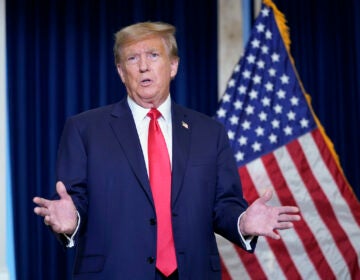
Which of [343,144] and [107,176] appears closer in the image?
[107,176]

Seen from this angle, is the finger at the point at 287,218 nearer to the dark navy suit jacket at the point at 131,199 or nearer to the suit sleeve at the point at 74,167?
the dark navy suit jacket at the point at 131,199

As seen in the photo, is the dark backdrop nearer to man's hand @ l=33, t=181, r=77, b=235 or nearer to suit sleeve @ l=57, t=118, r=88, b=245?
suit sleeve @ l=57, t=118, r=88, b=245

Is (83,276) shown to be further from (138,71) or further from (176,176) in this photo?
(138,71)

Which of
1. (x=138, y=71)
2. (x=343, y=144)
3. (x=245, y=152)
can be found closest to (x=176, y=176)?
(x=138, y=71)

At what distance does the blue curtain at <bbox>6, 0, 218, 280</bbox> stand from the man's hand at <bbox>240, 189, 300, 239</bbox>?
212cm

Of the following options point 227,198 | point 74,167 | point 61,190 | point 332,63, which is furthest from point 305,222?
point 61,190

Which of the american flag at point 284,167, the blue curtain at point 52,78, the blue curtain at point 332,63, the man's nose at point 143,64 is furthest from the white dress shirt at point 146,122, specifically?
the blue curtain at point 332,63

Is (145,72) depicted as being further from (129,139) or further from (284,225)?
(284,225)

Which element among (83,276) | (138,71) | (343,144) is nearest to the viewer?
(83,276)

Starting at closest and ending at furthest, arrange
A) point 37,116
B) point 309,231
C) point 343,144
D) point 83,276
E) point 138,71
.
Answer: point 83,276 → point 138,71 → point 309,231 → point 37,116 → point 343,144

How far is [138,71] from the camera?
2.10 metres

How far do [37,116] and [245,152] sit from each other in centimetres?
122

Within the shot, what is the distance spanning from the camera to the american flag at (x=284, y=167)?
3.42 metres

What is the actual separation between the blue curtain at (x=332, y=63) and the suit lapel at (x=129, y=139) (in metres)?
2.19
